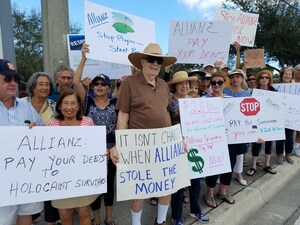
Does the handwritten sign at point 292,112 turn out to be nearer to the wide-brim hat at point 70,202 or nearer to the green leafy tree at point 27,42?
the wide-brim hat at point 70,202

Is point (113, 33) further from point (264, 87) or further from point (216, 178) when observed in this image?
point (264, 87)

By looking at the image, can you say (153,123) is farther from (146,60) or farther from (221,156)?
(221,156)

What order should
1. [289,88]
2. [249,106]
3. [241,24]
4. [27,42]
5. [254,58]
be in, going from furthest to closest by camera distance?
1. [27,42]
2. [254,58]
3. [241,24]
4. [289,88]
5. [249,106]

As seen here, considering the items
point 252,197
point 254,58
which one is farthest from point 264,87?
point 252,197

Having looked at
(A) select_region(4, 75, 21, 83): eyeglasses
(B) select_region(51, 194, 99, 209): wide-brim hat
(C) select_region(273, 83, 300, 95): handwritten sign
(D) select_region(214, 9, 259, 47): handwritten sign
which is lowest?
(B) select_region(51, 194, 99, 209): wide-brim hat

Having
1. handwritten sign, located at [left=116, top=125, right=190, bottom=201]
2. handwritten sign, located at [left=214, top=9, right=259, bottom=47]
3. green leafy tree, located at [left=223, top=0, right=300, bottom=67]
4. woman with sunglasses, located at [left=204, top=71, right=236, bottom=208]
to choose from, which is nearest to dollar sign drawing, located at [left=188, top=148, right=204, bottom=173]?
handwritten sign, located at [left=116, top=125, right=190, bottom=201]

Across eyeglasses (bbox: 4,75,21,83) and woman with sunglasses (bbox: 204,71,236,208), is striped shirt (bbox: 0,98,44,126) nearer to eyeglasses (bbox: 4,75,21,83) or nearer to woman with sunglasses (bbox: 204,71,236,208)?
eyeglasses (bbox: 4,75,21,83)

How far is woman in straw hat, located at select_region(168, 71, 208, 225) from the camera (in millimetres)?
3088

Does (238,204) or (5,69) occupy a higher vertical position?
(5,69)

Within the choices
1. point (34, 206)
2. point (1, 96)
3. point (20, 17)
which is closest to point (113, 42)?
point (1, 96)

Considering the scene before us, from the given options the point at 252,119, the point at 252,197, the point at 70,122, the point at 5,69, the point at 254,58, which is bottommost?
the point at 252,197

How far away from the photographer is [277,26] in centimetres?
2233

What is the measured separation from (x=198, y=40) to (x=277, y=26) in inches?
807

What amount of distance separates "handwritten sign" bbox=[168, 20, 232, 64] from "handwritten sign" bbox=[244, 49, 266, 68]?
1.53m
